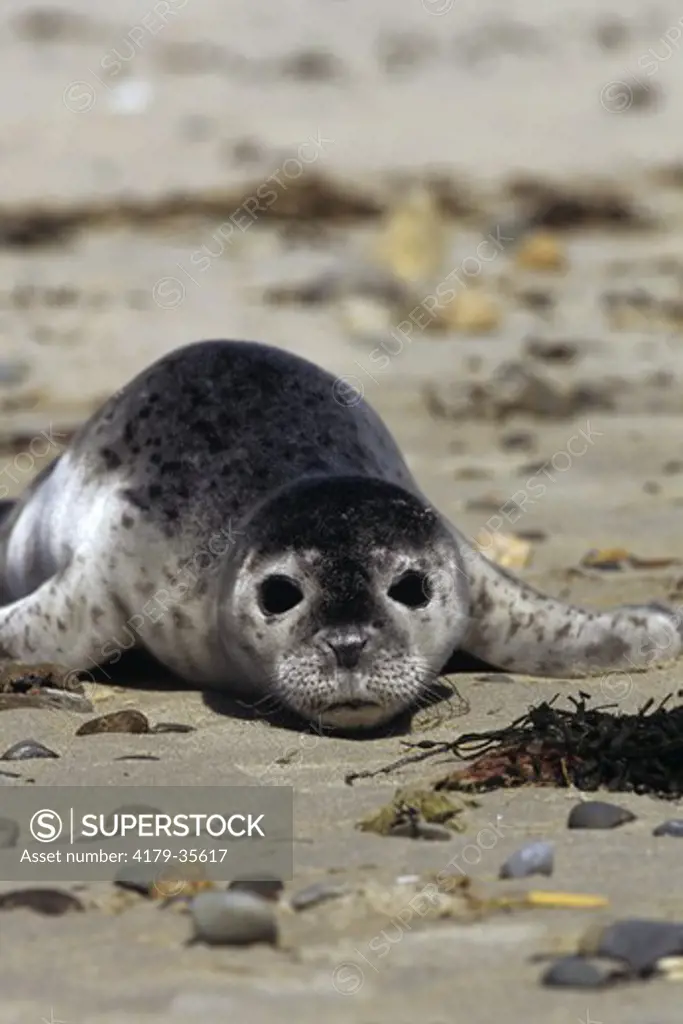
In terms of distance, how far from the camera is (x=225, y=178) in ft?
47.3

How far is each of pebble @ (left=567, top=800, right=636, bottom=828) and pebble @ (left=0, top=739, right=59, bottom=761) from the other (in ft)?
3.41

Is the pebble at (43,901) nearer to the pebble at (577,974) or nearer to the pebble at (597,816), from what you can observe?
the pebble at (577,974)

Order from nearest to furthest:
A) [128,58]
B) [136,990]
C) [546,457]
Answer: [136,990]
[546,457]
[128,58]

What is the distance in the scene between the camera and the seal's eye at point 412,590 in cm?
475

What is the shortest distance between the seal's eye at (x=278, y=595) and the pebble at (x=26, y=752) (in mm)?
Answer: 533

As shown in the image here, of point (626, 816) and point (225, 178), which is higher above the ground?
point (225, 178)

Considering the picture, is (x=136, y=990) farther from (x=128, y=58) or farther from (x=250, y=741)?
(x=128, y=58)

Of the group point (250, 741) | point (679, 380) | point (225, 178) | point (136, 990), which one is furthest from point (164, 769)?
point (225, 178)

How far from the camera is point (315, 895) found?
353 cm

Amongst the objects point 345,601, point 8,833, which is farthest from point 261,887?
point 345,601

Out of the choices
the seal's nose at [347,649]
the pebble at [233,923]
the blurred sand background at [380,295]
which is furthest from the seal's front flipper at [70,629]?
the pebble at [233,923]

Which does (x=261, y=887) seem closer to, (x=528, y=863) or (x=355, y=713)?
(x=528, y=863)

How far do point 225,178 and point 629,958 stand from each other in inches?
454

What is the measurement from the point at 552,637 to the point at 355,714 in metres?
0.88
